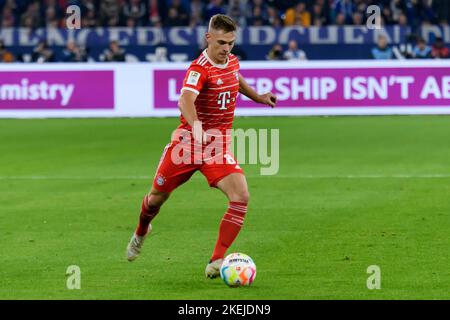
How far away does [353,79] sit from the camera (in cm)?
2842

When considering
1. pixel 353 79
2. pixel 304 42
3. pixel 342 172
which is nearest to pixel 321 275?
pixel 342 172

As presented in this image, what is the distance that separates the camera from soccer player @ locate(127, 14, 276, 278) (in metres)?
10.1

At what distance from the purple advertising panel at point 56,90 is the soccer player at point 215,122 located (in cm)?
1811

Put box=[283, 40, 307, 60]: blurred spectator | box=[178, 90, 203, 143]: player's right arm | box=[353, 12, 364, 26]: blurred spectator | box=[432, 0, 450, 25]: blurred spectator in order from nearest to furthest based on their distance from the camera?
box=[178, 90, 203, 143]: player's right arm, box=[283, 40, 307, 60]: blurred spectator, box=[353, 12, 364, 26]: blurred spectator, box=[432, 0, 450, 25]: blurred spectator

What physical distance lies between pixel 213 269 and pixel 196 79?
1590 mm

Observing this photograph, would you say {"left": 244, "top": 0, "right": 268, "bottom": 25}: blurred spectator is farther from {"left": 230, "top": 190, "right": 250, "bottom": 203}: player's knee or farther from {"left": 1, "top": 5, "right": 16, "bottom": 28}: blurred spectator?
{"left": 230, "top": 190, "right": 250, "bottom": 203}: player's knee

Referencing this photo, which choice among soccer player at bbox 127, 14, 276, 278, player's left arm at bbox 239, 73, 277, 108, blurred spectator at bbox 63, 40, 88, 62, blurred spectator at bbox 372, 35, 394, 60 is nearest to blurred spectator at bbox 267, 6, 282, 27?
blurred spectator at bbox 372, 35, 394, 60

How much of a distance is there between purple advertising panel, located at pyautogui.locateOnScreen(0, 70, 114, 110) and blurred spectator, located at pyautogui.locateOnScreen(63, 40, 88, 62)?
1.80 metres

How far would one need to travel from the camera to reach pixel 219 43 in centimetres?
1015

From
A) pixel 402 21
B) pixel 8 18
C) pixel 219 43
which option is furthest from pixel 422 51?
pixel 219 43

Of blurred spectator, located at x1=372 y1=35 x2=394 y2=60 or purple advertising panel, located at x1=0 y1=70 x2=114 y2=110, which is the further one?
blurred spectator, located at x1=372 y1=35 x2=394 y2=60

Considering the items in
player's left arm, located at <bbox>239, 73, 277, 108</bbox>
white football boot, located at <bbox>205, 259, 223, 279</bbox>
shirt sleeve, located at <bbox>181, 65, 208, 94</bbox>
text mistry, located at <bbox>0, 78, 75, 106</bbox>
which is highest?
shirt sleeve, located at <bbox>181, 65, 208, 94</bbox>

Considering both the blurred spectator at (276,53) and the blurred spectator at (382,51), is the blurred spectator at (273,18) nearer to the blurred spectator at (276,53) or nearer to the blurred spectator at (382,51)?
the blurred spectator at (276,53)
